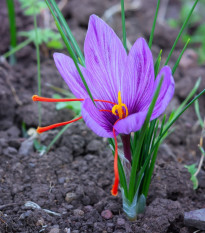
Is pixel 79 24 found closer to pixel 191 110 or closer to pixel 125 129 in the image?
pixel 191 110

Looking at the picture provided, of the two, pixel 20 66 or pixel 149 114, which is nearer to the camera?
pixel 149 114

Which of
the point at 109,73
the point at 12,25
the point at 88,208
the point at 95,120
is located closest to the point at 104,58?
the point at 109,73

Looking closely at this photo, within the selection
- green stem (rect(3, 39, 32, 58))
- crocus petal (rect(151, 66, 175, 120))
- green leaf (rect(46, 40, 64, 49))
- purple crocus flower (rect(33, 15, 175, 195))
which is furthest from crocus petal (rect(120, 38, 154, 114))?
green leaf (rect(46, 40, 64, 49))

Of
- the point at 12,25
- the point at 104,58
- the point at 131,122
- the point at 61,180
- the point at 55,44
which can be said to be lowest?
the point at 61,180

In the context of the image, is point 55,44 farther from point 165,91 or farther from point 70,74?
point 165,91

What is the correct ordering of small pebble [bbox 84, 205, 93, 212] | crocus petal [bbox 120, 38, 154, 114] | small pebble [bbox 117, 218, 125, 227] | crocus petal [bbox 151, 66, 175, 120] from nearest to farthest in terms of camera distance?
crocus petal [bbox 151, 66, 175, 120], crocus petal [bbox 120, 38, 154, 114], small pebble [bbox 117, 218, 125, 227], small pebble [bbox 84, 205, 93, 212]

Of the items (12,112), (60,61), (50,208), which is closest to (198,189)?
(50,208)

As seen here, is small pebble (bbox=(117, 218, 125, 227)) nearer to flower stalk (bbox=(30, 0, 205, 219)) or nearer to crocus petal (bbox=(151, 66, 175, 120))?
flower stalk (bbox=(30, 0, 205, 219))
